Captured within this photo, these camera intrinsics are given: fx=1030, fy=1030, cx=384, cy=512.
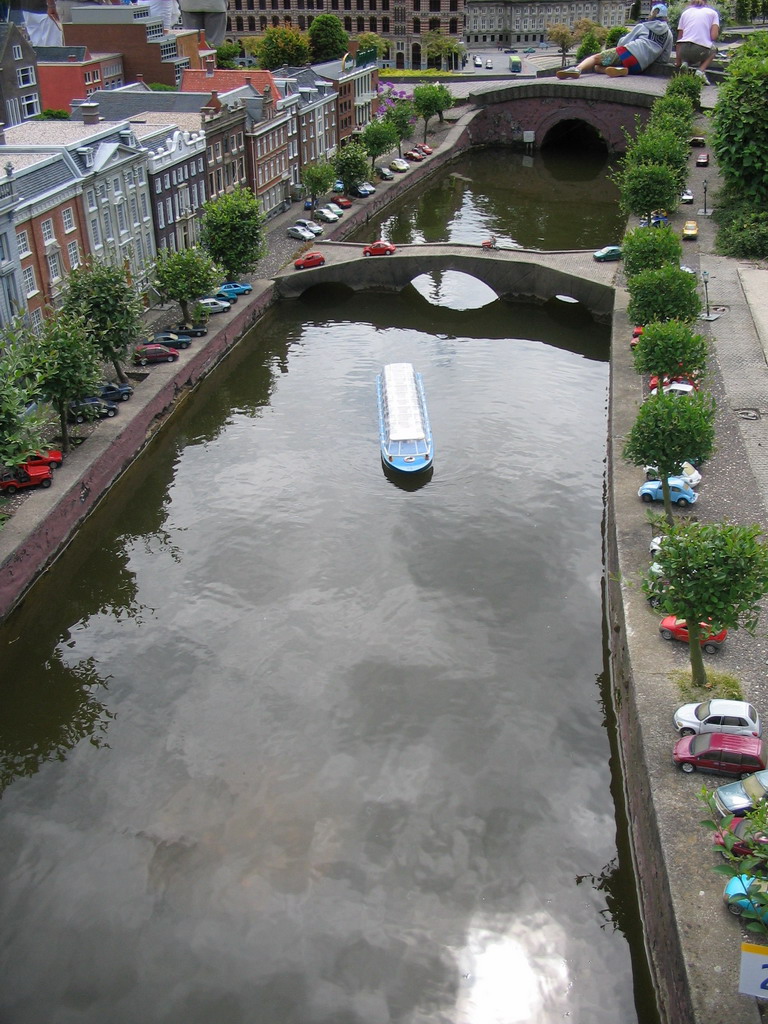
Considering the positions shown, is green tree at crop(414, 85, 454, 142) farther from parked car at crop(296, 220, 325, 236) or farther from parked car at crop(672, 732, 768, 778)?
parked car at crop(672, 732, 768, 778)

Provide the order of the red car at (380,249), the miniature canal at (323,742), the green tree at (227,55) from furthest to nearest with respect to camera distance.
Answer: the green tree at (227,55)
the red car at (380,249)
the miniature canal at (323,742)

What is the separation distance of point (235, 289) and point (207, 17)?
124481 millimetres

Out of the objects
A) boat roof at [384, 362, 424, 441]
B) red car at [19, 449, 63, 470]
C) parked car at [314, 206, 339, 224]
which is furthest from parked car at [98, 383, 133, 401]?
parked car at [314, 206, 339, 224]

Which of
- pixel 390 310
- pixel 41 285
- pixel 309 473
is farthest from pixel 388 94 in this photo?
pixel 309 473

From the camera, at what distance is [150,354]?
70.9 m

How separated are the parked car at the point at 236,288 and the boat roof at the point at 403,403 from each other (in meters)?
21.4

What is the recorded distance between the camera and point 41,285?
67250 millimetres

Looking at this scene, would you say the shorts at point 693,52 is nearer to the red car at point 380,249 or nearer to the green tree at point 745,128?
the green tree at point 745,128

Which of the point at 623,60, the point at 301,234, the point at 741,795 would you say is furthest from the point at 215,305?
the point at 623,60

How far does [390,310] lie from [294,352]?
13.4 metres

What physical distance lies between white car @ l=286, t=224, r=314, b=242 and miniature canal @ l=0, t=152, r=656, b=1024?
3595cm

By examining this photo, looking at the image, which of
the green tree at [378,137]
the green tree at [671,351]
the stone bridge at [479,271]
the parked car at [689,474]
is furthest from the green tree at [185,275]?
the green tree at [378,137]

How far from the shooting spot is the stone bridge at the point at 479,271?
287ft

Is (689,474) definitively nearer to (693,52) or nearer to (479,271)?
(479,271)
